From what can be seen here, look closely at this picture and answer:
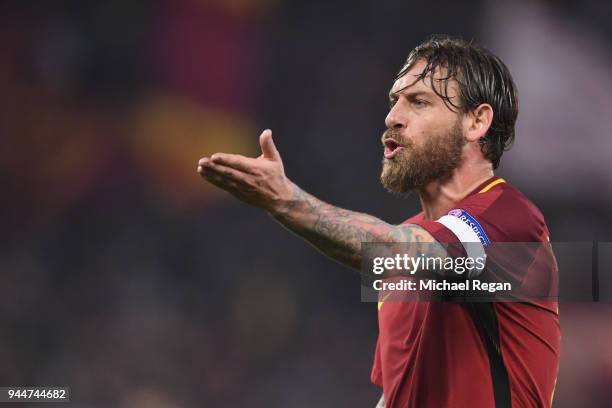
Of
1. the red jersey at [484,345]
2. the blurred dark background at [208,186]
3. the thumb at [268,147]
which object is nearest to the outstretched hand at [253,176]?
the thumb at [268,147]

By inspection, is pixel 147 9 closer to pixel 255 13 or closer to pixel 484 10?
pixel 255 13

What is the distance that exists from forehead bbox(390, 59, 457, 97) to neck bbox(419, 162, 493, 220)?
292 mm

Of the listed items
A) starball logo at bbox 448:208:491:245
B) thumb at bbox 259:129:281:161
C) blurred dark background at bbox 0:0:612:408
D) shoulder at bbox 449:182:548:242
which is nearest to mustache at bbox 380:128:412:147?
shoulder at bbox 449:182:548:242

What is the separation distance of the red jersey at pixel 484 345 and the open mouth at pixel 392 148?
405mm

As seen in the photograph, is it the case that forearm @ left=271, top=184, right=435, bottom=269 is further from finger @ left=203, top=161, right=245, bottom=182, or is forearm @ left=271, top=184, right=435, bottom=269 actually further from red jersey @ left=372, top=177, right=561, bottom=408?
red jersey @ left=372, top=177, right=561, bottom=408

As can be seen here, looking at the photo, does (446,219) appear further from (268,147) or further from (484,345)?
(268,147)

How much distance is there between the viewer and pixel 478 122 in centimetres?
277

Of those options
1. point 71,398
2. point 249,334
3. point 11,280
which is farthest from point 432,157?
point 11,280

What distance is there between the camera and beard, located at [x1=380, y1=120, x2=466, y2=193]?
268 centimetres

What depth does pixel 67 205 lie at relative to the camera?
6.80m

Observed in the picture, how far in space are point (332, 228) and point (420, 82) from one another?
101 cm

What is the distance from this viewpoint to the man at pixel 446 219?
1.96 m

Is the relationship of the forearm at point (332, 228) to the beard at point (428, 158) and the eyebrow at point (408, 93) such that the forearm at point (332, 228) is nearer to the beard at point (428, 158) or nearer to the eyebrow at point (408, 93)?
the beard at point (428, 158)

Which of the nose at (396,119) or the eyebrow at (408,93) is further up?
the eyebrow at (408,93)
